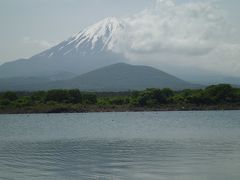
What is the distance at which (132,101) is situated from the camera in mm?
75688

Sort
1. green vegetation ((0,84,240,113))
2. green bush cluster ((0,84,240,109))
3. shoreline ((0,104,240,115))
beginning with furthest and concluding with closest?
green bush cluster ((0,84,240,109)) → green vegetation ((0,84,240,113)) → shoreline ((0,104,240,115))

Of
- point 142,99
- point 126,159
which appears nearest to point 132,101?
point 142,99

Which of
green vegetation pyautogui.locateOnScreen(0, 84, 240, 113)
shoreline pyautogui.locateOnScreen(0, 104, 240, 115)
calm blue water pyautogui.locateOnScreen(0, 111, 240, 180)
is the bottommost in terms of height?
calm blue water pyautogui.locateOnScreen(0, 111, 240, 180)

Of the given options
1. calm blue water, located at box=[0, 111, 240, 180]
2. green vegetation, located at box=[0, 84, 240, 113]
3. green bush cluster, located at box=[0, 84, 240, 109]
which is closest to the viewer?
calm blue water, located at box=[0, 111, 240, 180]

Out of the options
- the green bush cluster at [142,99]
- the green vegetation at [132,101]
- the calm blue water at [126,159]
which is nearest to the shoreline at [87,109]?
the green vegetation at [132,101]

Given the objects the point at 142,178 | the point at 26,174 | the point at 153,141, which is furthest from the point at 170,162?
the point at 153,141

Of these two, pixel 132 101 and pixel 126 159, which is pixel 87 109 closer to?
pixel 132 101

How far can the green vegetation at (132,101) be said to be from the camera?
72.9m

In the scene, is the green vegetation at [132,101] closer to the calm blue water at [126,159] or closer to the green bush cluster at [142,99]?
the green bush cluster at [142,99]

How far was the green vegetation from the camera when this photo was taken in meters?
72.9

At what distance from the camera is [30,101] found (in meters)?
78.6

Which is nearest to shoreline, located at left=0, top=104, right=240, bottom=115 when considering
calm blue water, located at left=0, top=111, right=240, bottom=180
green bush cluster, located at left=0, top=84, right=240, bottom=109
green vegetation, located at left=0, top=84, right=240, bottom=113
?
green vegetation, located at left=0, top=84, right=240, bottom=113

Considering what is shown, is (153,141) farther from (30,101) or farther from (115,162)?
(30,101)

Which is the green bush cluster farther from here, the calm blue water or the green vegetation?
the calm blue water
